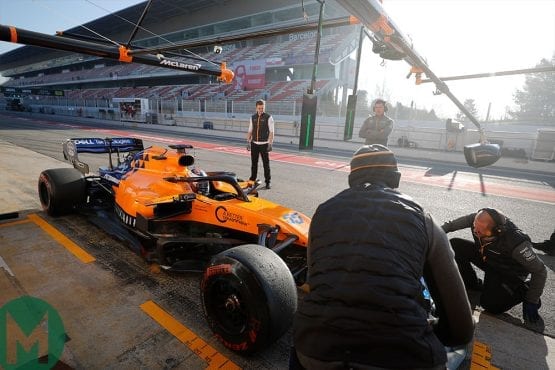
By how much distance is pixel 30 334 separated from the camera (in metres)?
2.17

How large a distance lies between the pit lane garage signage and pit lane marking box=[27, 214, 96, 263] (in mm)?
777

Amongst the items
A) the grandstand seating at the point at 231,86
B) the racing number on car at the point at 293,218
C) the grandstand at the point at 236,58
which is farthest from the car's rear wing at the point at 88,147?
the grandstand seating at the point at 231,86

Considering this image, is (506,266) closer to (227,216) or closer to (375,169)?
(375,169)

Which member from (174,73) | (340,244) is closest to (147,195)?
(340,244)

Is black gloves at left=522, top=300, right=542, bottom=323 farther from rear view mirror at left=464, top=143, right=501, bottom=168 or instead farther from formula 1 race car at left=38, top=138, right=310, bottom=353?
rear view mirror at left=464, top=143, right=501, bottom=168

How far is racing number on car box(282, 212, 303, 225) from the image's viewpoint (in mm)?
2711

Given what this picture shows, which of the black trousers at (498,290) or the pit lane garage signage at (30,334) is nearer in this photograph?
the pit lane garage signage at (30,334)

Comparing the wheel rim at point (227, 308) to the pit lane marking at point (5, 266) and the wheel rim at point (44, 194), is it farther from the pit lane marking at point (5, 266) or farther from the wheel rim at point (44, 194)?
the wheel rim at point (44, 194)

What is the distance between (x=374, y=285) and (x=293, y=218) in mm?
1637

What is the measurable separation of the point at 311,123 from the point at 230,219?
1.16 metres

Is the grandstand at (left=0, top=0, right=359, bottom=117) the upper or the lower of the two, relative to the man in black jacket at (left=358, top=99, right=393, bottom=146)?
upper

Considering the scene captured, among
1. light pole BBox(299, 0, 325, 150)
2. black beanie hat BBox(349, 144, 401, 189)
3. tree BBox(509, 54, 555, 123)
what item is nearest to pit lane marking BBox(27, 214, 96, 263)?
light pole BBox(299, 0, 325, 150)

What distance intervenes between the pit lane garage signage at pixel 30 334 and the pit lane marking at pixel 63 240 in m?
0.78

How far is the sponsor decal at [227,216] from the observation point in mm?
2789
